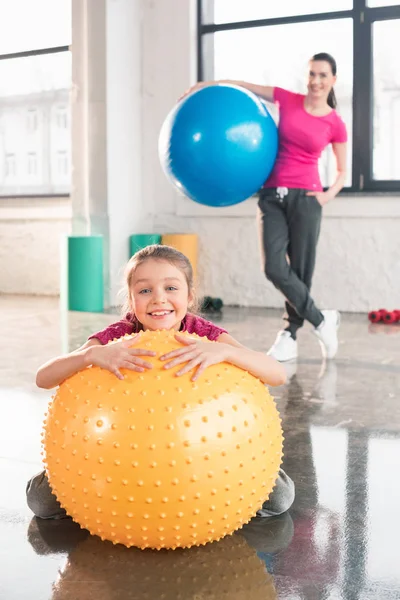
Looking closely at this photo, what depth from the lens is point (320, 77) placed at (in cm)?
406

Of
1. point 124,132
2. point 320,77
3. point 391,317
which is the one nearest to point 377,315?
point 391,317

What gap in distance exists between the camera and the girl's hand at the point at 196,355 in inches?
67.8

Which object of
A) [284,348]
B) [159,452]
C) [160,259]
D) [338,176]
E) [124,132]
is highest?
[124,132]

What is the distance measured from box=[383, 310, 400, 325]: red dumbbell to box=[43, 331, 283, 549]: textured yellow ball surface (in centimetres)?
424

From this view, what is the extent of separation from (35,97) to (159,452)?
6992mm

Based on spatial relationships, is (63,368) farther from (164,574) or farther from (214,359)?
(164,574)

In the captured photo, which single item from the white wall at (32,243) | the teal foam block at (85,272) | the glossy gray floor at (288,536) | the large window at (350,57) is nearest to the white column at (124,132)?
the teal foam block at (85,272)

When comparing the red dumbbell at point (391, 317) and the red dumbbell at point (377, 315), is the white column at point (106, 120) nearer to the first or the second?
the red dumbbell at point (377, 315)

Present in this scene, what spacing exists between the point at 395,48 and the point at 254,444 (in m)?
5.40

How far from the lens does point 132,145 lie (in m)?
7.00

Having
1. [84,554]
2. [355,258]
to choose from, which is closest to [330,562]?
[84,554]

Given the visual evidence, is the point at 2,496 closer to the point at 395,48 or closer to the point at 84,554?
the point at 84,554

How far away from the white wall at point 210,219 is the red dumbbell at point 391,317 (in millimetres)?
489

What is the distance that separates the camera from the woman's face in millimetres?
4039
